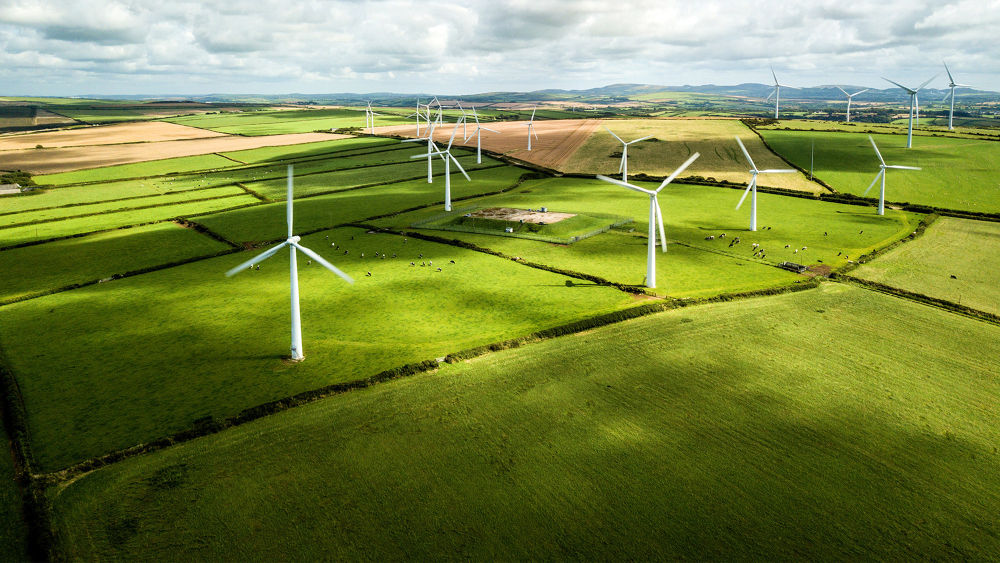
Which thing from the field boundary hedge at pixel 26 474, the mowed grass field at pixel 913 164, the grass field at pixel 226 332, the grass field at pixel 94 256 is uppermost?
the mowed grass field at pixel 913 164

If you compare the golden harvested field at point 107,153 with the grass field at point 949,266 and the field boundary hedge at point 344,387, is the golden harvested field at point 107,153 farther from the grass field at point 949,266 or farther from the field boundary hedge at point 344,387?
the grass field at point 949,266

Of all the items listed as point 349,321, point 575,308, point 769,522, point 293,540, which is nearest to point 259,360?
point 349,321

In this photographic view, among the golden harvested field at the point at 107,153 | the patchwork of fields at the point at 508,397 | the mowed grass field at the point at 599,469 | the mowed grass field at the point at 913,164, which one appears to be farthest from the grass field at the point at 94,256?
the mowed grass field at the point at 913,164

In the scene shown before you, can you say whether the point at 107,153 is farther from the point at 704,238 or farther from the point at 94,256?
the point at 704,238

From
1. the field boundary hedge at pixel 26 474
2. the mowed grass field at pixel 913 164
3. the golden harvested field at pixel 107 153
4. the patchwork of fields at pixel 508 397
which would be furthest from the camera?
the golden harvested field at pixel 107 153

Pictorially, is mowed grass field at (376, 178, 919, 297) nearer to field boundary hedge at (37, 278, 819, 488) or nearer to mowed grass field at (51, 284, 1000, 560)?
field boundary hedge at (37, 278, 819, 488)

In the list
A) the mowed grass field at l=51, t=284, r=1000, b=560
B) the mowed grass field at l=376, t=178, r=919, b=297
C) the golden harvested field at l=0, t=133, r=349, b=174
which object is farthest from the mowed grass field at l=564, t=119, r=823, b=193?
the golden harvested field at l=0, t=133, r=349, b=174

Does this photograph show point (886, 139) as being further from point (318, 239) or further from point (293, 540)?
point (293, 540)
